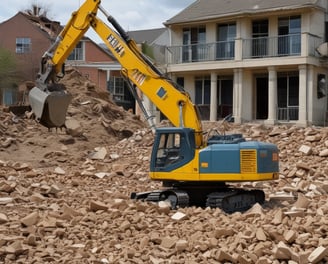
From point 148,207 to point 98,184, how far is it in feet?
17.2

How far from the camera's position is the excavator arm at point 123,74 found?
1331cm

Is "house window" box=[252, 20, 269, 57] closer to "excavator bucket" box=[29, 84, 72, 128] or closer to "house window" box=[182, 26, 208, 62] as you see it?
"house window" box=[182, 26, 208, 62]

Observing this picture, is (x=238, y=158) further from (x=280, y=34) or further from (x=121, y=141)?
(x=280, y=34)

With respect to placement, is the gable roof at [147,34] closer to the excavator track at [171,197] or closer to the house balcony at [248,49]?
the house balcony at [248,49]

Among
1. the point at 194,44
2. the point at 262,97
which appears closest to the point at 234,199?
the point at 262,97

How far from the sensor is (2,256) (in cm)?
900

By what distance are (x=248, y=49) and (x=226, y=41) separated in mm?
1448

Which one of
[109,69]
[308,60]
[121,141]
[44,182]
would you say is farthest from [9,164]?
[109,69]

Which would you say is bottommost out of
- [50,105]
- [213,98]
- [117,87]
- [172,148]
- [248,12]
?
[172,148]

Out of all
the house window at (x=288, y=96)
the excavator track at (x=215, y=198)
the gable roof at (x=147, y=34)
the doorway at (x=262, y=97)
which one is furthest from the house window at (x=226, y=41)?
the excavator track at (x=215, y=198)

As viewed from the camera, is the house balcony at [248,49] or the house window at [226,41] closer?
the house balcony at [248,49]

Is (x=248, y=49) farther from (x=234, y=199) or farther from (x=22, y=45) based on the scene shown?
(x=22, y=45)

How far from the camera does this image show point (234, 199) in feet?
43.1

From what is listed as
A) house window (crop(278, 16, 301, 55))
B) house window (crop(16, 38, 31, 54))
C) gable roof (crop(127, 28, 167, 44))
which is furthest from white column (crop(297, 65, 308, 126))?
house window (crop(16, 38, 31, 54))
